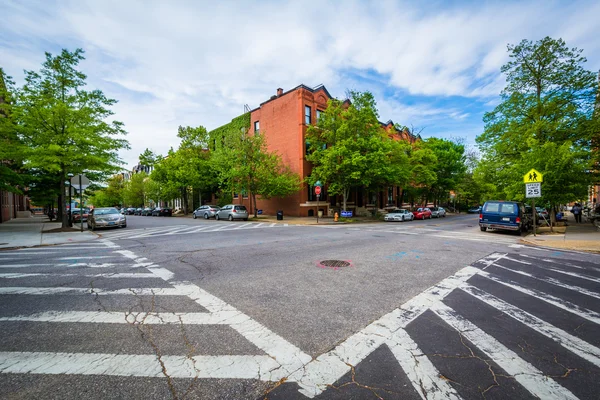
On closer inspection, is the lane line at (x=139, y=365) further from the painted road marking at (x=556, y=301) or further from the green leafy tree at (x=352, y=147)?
the green leafy tree at (x=352, y=147)

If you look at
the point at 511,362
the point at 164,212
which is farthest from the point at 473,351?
the point at 164,212

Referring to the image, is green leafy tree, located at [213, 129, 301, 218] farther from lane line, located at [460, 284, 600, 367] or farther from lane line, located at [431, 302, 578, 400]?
lane line, located at [431, 302, 578, 400]

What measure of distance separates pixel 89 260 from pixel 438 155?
1549 inches

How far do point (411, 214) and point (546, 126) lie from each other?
506 inches

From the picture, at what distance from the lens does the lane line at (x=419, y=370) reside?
87.8 inches

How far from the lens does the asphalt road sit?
7.64ft

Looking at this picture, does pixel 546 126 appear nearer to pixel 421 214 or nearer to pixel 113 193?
pixel 421 214

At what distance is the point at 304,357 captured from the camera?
275 cm

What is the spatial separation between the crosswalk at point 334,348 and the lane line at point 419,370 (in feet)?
0.04

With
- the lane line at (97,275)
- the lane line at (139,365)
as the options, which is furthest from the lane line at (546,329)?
the lane line at (97,275)

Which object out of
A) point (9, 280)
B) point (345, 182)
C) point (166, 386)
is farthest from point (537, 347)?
point (345, 182)

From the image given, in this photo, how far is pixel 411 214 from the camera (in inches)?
1091

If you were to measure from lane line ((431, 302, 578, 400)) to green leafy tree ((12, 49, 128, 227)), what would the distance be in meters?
18.7

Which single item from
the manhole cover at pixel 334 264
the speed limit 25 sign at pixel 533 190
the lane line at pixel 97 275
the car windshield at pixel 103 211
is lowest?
the manhole cover at pixel 334 264
